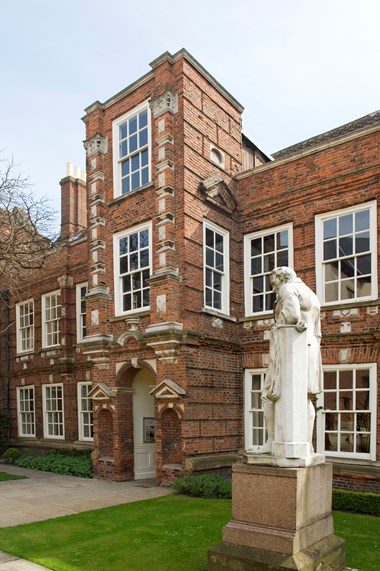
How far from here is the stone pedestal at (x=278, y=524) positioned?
19.4 feet

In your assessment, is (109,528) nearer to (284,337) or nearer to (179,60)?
(284,337)

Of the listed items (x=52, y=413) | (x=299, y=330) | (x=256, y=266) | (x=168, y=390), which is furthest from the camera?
(x=52, y=413)

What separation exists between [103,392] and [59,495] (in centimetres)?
312

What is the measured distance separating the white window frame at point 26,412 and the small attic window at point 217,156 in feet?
39.9

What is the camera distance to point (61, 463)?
16.8 meters

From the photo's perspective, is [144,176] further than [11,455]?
No

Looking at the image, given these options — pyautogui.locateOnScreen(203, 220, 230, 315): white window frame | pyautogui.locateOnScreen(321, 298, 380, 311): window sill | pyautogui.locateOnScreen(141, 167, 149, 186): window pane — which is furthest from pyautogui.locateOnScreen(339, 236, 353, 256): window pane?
pyautogui.locateOnScreen(141, 167, 149, 186): window pane

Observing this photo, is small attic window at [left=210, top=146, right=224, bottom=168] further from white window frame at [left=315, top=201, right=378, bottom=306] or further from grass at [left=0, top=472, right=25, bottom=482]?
grass at [left=0, top=472, right=25, bottom=482]

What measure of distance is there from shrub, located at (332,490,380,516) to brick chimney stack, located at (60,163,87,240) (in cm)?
1457

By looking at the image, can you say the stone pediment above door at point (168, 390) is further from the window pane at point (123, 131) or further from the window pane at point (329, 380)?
the window pane at point (123, 131)

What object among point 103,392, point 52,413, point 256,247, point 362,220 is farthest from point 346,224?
point 52,413

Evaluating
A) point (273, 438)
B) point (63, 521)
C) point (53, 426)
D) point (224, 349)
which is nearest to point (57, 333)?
point (53, 426)

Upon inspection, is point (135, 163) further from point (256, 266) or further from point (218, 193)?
point (256, 266)

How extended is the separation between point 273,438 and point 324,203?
27.3 ft
